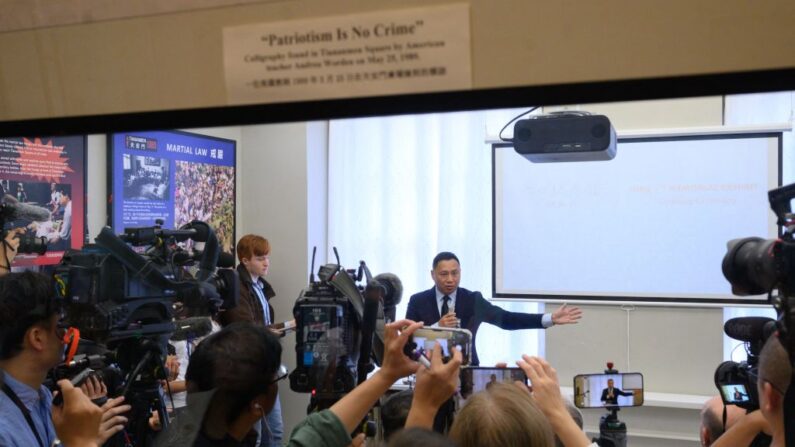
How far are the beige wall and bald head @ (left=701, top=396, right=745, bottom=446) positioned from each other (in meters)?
1.72

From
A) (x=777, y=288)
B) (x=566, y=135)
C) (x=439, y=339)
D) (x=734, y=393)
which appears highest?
(x=566, y=135)

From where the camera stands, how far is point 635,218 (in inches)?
175

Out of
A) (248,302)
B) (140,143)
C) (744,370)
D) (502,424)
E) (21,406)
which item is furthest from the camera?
(140,143)

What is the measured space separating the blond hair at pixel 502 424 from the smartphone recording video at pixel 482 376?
63 centimetres

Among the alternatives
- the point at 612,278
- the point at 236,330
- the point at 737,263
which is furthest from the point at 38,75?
the point at 612,278

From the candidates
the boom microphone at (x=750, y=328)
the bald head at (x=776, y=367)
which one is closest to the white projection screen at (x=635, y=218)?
the boom microphone at (x=750, y=328)

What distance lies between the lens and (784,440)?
137cm

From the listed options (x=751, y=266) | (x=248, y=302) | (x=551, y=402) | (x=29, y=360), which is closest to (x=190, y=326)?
(x=29, y=360)

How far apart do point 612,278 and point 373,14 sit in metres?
4.03

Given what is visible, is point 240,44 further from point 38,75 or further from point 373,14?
point 38,75

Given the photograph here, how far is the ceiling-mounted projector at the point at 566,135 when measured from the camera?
10.7 feet

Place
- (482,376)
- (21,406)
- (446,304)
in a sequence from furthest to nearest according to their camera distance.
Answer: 1. (446,304)
2. (482,376)
3. (21,406)

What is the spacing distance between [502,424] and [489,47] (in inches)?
26.0

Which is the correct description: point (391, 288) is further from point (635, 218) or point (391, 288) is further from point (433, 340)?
point (635, 218)
